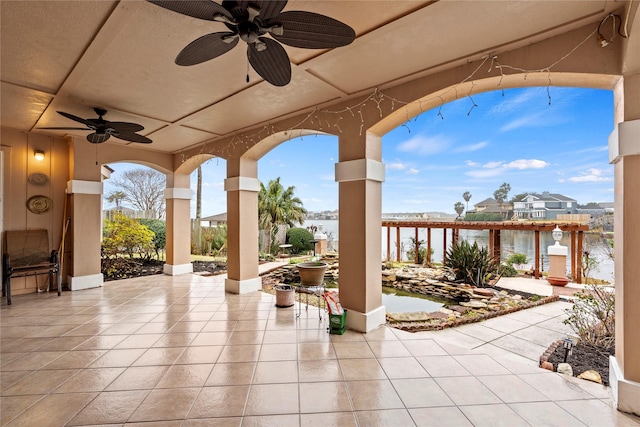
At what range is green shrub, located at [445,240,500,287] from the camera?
5.30 metres

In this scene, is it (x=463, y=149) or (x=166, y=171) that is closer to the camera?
(x=166, y=171)

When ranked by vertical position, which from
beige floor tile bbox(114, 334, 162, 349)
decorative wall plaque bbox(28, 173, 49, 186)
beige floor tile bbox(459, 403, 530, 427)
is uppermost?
decorative wall plaque bbox(28, 173, 49, 186)

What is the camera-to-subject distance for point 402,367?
2.54 m

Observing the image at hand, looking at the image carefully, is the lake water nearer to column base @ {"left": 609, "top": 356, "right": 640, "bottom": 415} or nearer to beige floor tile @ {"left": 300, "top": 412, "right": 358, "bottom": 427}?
column base @ {"left": 609, "top": 356, "right": 640, "bottom": 415}

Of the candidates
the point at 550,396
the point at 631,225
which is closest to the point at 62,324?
the point at 550,396

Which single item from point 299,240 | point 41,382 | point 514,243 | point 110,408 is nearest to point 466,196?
point 514,243

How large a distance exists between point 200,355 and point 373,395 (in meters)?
1.68

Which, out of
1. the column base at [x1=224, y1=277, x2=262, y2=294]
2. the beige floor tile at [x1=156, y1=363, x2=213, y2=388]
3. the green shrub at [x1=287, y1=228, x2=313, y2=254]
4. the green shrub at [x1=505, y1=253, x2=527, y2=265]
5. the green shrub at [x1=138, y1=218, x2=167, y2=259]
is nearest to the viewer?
the beige floor tile at [x1=156, y1=363, x2=213, y2=388]

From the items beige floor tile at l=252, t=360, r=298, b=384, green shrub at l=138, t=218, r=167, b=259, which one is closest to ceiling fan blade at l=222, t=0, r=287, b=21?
beige floor tile at l=252, t=360, r=298, b=384

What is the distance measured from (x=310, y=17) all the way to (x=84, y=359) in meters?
3.45

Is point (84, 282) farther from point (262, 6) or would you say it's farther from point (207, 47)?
point (262, 6)

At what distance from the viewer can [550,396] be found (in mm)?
2102

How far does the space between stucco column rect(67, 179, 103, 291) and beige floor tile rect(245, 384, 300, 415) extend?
16.0ft

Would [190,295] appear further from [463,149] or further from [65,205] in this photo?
[463,149]
